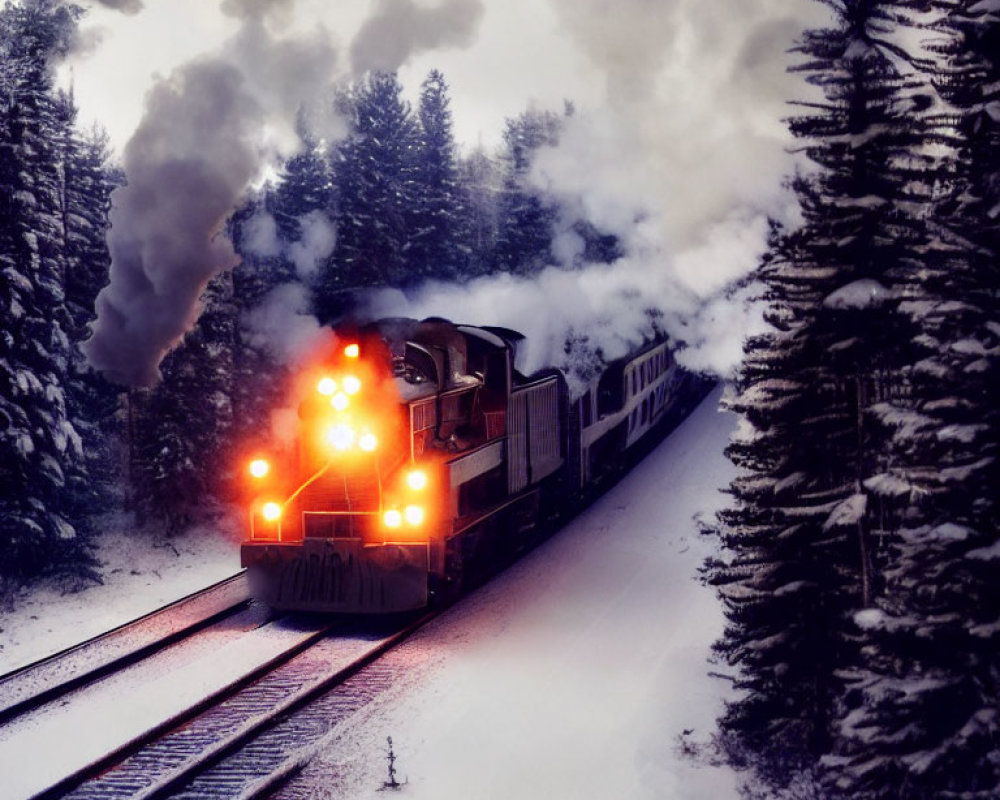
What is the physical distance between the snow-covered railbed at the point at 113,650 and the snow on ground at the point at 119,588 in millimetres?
797

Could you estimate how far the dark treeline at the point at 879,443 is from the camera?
7.52 m

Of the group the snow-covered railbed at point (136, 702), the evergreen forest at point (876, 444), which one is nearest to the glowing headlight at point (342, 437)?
the snow-covered railbed at point (136, 702)

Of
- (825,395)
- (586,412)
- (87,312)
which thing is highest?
(87,312)

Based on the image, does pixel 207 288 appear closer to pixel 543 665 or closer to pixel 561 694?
pixel 543 665

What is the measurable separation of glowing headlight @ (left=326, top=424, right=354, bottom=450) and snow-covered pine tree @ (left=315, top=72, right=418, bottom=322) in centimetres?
1547

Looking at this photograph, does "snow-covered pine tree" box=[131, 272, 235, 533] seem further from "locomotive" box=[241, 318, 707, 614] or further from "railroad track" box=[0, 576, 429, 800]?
"railroad track" box=[0, 576, 429, 800]

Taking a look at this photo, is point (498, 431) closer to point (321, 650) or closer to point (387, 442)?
point (387, 442)

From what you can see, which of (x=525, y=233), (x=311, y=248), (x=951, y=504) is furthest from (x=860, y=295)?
(x=525, y=233)

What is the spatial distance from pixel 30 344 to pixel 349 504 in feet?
26.4

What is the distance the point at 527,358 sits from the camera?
19.9 m

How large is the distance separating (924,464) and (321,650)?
9.19 m

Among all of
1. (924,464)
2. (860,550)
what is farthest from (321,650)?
(924,464)

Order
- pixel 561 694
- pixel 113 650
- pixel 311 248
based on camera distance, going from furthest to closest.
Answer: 1. pixel 311 248
2. pixel 113 650
3. pixel 561 694

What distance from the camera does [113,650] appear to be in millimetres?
13891
